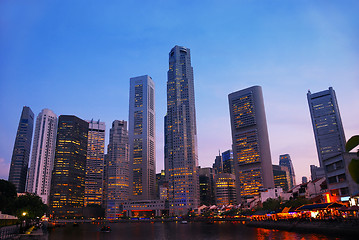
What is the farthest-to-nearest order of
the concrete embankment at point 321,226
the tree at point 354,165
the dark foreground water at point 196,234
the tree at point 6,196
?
the tree at point 6,196, the dark foreground water at point 196,234, the concrete embankment at point 321,226, the tree at point 354,165

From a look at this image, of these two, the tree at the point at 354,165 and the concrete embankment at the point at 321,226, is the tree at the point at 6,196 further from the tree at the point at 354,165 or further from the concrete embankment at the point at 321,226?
the tree at the point at 354,165

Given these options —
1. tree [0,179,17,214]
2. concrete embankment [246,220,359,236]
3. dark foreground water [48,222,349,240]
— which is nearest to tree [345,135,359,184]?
concrete embankment [246,220,359,236]

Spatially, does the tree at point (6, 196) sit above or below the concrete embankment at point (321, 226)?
above

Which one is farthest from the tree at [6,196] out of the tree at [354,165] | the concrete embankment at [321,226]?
the tree at [354,165]

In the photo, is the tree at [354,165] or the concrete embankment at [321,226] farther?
the concrete embankment at [321,226]

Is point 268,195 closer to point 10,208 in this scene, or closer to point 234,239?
point 234,239

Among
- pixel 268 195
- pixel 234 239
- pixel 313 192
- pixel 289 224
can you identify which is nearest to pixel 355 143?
pixel 234 239

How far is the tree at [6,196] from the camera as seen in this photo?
341ft

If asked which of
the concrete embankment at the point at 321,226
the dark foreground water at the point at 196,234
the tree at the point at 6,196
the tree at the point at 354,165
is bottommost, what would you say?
the dark foreground water at the point at 196,234

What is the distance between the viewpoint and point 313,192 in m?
123

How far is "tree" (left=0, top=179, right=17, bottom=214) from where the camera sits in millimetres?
103806

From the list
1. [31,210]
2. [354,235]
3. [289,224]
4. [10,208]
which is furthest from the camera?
[10,208]

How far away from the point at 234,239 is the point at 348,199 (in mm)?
44185

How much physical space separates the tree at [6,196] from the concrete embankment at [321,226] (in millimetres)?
98193
